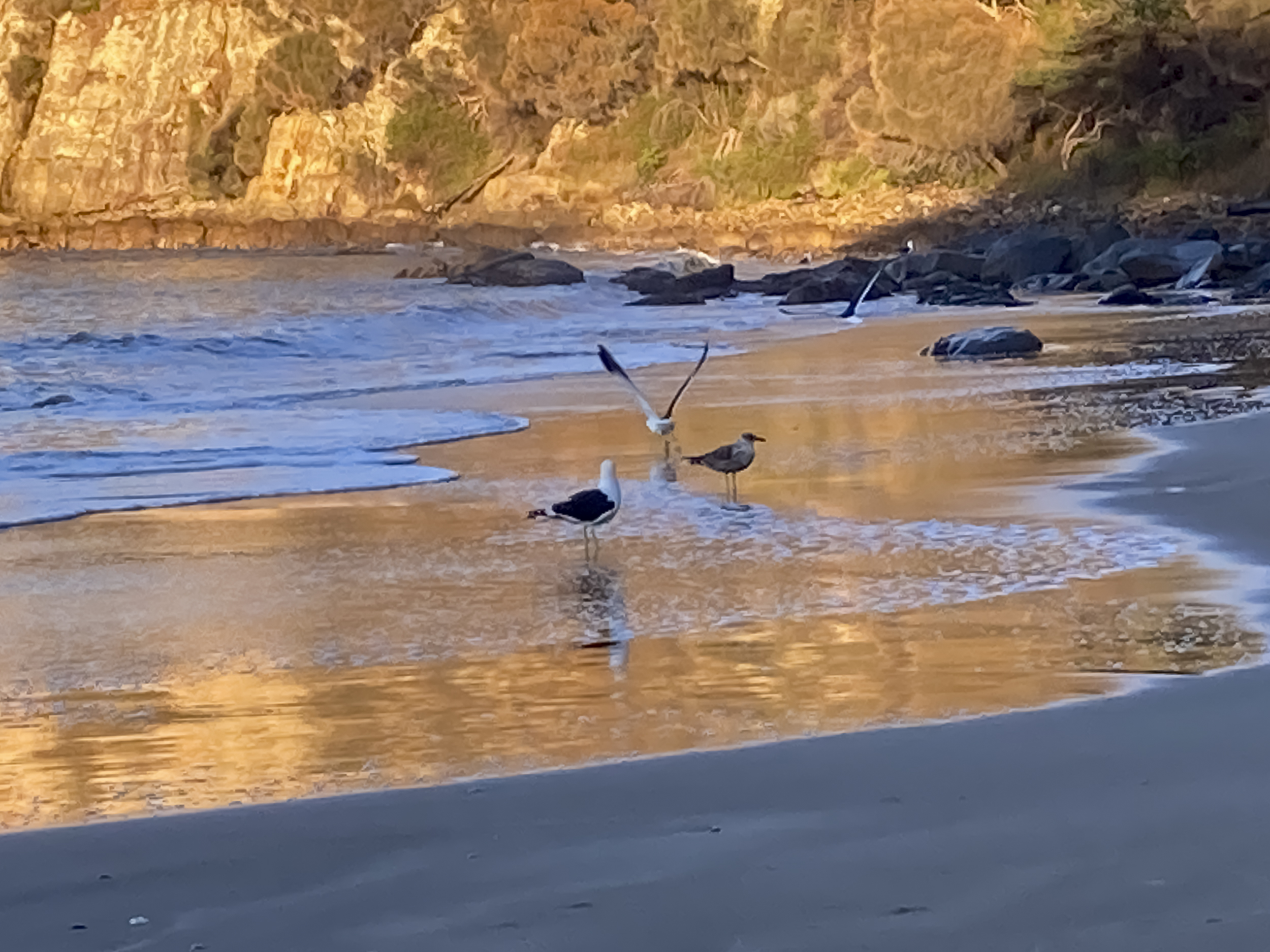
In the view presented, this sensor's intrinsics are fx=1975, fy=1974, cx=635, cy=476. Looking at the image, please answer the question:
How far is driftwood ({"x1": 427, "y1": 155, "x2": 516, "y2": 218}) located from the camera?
75375mm

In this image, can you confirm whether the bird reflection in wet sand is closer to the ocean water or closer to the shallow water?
the shallow water

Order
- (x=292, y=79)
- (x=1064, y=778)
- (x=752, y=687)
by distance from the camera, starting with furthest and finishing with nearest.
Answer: (x=292, y=79) → (x=752, y=687) → (x=1064, y=778)

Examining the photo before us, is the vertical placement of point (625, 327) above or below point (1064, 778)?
below

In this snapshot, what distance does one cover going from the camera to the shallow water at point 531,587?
445cm

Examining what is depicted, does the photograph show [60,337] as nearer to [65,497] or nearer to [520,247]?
[65,497]

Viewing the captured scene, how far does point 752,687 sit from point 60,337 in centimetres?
1691

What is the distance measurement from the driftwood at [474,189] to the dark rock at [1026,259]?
47103mm

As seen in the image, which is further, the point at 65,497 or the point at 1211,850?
the point at 65,497

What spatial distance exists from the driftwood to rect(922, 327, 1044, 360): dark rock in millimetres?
60107

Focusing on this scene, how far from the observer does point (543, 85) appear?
72812 millimetres

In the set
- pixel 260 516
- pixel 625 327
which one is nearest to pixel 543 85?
pixel 625 327

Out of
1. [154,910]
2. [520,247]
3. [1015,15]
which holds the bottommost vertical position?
[520,247]

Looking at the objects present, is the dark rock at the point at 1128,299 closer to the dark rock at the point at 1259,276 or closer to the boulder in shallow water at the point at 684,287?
the dark rock at the point at 1259,276

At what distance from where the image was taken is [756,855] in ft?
10.9
